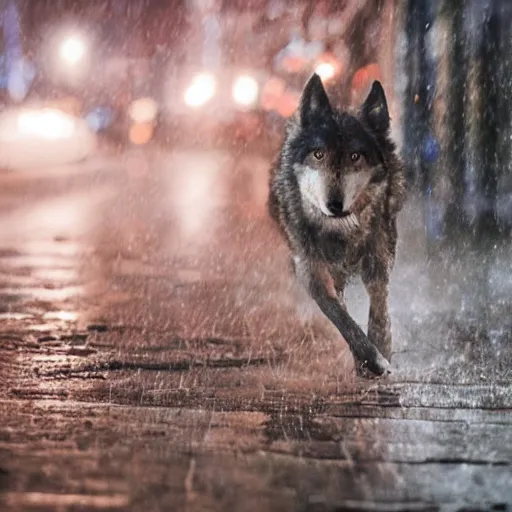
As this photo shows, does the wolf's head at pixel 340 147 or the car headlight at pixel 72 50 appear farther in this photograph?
the car headlight at pixel 72 50

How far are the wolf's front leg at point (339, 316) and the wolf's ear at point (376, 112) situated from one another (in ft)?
3.47

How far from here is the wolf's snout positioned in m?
6.36

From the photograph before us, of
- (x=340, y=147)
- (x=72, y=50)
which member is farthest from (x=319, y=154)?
(x=72, y=50)

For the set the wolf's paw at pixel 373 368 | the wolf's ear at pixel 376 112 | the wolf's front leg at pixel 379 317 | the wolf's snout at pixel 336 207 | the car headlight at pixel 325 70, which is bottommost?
the wolf's paw at pixel 373 368

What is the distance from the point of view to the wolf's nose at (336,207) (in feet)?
20.9

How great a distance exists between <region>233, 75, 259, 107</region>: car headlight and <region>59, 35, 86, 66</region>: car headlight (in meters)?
1.67

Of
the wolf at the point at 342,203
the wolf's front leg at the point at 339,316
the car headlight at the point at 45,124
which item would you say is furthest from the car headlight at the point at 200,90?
the wolf's front leg at the point at 339,316

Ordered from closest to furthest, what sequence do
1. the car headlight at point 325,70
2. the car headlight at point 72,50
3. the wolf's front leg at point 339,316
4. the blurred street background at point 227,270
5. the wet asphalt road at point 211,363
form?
the wet asphalt road at point 211,363
the blurred street background at point 227,270
the wolf's front leg at point 339,316
the car headlight at point 325,70
the car headlight at point 72,50

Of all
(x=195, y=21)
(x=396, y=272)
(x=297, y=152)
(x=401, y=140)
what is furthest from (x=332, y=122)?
(x=195, y=21)

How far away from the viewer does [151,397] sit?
6328 millimetres

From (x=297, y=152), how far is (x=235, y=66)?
6.63 feet

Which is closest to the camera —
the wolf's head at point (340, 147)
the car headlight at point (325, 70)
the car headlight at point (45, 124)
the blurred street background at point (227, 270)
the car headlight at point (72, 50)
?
the blurred street background at point (227, 270)

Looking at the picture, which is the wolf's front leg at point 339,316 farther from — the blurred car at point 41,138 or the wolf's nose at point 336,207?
the blurred car at point 41,138

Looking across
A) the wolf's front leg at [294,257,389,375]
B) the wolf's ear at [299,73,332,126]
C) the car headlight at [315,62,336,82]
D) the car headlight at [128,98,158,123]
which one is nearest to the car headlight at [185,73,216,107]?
the car headlight at [128,98,158,123]
